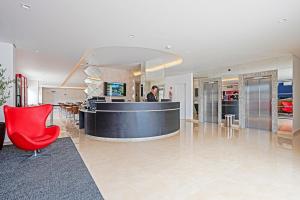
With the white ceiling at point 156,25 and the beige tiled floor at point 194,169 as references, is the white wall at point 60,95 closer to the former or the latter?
the white ceiling at point 156,25

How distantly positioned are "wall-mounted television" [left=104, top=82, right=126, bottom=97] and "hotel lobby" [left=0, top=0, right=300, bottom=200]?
2.92m

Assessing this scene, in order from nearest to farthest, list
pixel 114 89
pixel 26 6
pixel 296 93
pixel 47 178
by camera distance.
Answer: pixel 47 178, pixel 26 6, pixel 296 93, pixel 114 89

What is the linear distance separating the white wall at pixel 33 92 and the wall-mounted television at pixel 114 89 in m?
12.0

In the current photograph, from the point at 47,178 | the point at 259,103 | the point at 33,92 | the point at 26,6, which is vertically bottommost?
the point at 47,178

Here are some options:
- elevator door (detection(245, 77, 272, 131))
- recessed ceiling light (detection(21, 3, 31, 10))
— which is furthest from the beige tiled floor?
recessed ceiling light (detection(21, 3, 31, 10))

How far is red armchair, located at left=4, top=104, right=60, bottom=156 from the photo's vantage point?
13.4 ft

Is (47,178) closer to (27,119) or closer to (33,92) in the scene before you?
(27,119)

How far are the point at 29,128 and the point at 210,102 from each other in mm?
9007

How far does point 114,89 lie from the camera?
10.9 metres

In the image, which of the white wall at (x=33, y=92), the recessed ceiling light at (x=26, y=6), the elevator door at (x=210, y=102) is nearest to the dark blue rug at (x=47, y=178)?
the recessed ceiling light at (x=26, y=6)

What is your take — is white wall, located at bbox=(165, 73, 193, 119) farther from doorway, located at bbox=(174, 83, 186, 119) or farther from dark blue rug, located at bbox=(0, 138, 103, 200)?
dark blue rug, located at bbox=(0, 138, 103, 200)

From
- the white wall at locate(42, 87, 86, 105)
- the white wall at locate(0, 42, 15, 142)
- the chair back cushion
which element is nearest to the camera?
the chair back cushion

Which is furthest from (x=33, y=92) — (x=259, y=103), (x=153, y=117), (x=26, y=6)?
(x=259, y=103)

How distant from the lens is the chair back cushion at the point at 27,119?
4386mm
